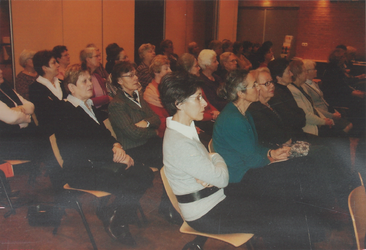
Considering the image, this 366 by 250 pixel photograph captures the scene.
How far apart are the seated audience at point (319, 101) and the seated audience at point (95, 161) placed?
228cm

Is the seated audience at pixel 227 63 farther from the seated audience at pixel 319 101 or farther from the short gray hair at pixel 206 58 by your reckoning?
the seated audience at pixel 319 101

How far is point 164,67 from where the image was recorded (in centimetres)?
333

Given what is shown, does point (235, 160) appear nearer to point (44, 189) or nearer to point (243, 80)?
point (243, 80)

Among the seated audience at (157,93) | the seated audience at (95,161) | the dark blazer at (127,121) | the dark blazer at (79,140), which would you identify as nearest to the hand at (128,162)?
the seated audience at (95,161)

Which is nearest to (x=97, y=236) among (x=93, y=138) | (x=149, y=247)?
(x=149, y=247)

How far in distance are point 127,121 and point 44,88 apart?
1066 millimetres

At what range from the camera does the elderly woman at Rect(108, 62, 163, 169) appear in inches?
103

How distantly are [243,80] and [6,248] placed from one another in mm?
1914

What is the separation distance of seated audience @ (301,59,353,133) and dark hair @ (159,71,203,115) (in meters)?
2.43

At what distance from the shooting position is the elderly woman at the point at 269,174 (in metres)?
1.97

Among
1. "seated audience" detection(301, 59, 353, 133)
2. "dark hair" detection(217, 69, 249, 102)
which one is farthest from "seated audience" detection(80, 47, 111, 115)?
"seated audience" detection(301, 59, 353, 133)

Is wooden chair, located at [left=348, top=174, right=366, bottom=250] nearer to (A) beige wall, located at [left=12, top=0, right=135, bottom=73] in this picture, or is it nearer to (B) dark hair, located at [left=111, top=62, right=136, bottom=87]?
(B) dark hair, located at [left=111, top=62, right=136, bottom=87]

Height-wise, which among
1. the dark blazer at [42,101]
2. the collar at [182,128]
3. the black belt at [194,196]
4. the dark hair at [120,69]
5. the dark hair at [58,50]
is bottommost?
the black belt at [194,196]

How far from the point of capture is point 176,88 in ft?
5.43
